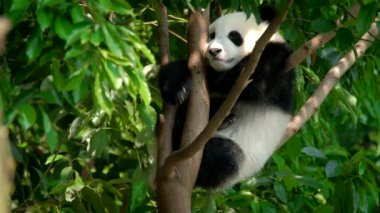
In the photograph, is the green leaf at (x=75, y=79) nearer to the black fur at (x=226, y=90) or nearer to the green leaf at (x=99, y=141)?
the black fur at (x=226, y=90)

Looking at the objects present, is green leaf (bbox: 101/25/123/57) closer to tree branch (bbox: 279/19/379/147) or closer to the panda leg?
tree branch (bbox: 279/19/379/147)

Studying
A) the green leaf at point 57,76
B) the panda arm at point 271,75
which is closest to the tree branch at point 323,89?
the panda arm at point 271,75

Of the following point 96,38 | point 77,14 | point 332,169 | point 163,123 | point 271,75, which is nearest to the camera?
point 96,38

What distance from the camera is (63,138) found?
3934mm

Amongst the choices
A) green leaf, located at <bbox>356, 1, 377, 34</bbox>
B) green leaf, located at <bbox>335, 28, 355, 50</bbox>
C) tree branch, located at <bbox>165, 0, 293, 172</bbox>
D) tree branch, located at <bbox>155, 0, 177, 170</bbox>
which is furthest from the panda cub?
green leaf, located at <bbox>356, 1, 377, 34</bbox>

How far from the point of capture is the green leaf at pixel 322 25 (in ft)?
10.1

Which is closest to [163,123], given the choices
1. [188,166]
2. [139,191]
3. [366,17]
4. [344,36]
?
[188,166]

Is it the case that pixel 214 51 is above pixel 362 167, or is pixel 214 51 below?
above

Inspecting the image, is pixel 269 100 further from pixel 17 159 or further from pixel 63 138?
pixel 17 159

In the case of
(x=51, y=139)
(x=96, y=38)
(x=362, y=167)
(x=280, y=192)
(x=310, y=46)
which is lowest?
(x=280, y=192)

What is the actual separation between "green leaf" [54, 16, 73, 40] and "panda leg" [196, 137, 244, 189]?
1836 millimetres

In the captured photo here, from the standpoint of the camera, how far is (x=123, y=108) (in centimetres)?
375

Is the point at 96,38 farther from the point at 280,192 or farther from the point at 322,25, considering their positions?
the point at 280,192

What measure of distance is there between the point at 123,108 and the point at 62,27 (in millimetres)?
1480
